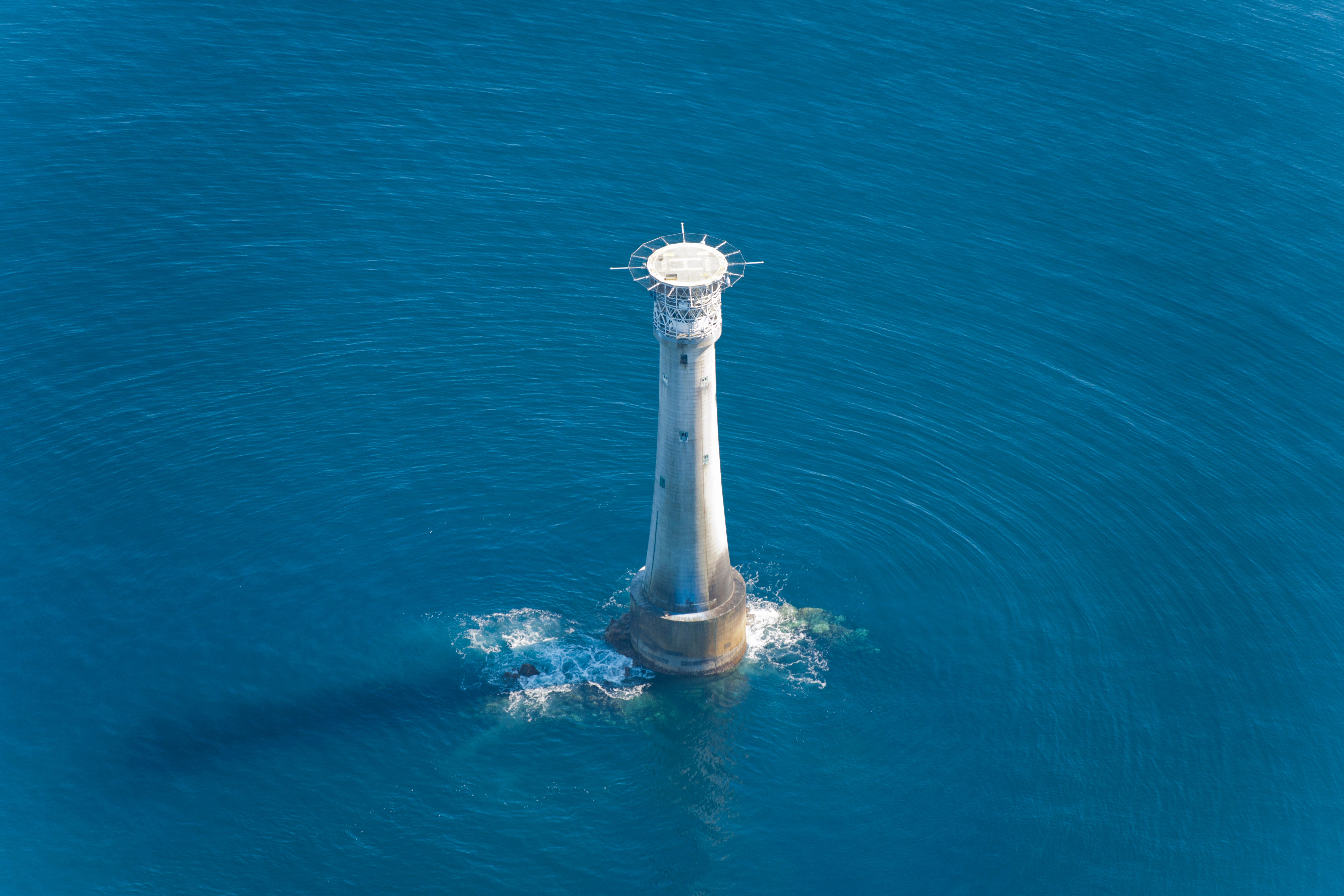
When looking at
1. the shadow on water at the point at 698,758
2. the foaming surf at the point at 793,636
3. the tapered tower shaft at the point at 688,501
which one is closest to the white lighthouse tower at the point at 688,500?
the tapered tower shaft at the point at 688,501

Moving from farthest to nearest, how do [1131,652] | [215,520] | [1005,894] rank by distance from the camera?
[215,520] → [1131,652] → [1005,894]

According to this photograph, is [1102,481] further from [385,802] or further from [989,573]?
[385,802]

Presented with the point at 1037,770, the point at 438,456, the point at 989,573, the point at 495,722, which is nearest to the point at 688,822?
the point at 495,722

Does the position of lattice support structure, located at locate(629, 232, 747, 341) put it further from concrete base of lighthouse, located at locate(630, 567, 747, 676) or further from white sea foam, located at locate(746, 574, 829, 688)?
white sea foam, located at locate(746, 574, 829, 688)

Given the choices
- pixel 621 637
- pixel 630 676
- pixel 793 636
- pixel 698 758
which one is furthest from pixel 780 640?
pixel 698 758

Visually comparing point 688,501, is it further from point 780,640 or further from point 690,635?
point 780,640

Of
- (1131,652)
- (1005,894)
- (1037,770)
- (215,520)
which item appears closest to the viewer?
(1005,894)

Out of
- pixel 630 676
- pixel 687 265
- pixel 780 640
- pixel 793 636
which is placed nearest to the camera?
pixel 687 265
